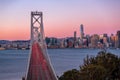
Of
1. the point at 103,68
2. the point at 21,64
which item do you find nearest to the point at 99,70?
the point at 103,68

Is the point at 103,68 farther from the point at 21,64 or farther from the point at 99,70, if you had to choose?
the point at 21,64

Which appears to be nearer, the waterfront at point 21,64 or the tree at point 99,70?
the tree at point 99,70

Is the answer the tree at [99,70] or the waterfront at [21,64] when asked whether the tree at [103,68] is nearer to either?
the tree at [99,70]

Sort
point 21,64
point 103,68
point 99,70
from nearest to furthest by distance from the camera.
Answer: point 99,70 < point 103,68 < point 21,64

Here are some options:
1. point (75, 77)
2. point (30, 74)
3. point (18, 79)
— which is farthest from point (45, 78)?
point (18, 79)

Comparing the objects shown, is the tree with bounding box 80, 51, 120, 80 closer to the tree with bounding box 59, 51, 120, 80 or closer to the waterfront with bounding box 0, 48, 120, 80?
the tree with bounding box 59, 51, 120, 80

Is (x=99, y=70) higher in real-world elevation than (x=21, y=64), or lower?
higher

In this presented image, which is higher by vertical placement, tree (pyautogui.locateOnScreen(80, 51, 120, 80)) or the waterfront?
tree (pyautogui.locateOnScreen(80, 51, 120, 80))

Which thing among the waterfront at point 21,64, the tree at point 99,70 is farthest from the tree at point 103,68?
the waterfront at point 21,64

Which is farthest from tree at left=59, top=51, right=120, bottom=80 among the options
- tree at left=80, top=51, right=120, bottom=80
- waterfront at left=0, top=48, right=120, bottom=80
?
waterfront at left=0, top=48, right=120, bottom=80

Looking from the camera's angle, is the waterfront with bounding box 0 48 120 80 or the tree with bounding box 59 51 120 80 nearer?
the tree with bounding box 59 51 120 80

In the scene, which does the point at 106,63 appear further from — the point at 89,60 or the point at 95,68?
the point at 95,68

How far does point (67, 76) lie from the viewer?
17516 mm

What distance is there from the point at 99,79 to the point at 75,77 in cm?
206
